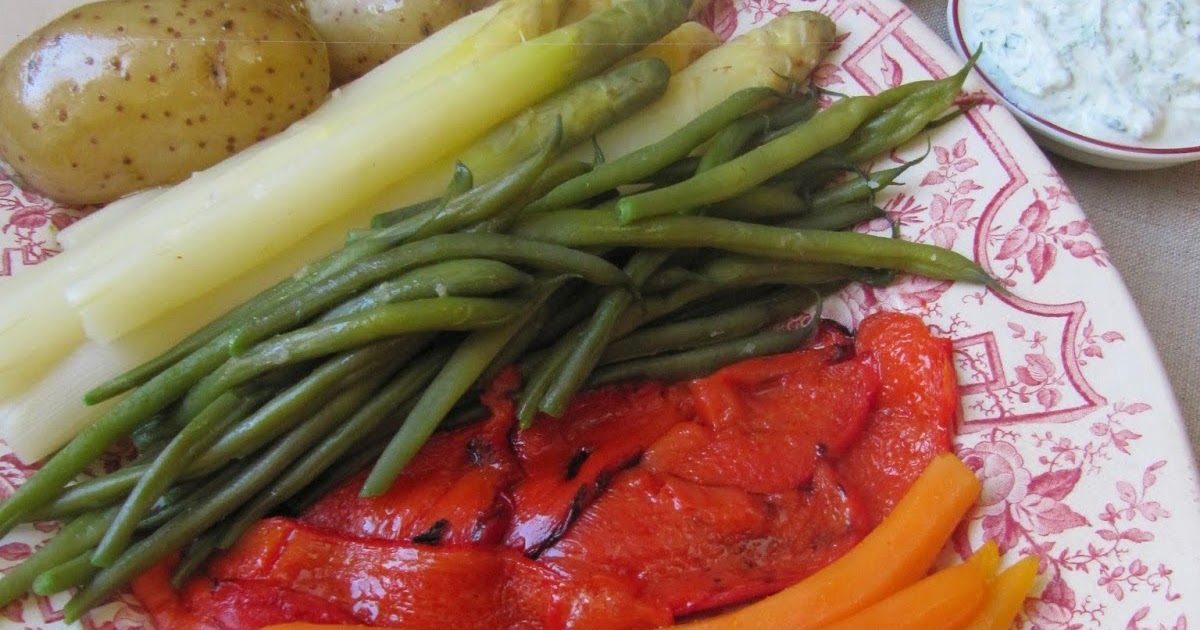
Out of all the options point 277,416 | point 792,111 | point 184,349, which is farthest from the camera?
point 792,111

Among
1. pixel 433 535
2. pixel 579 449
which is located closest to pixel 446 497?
pixel 433 535

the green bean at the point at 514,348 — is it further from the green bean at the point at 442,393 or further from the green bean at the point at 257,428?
the green bean at the point at 257,428

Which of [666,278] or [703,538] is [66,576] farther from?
[666,278]

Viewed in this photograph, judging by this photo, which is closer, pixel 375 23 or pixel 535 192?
pixel 535 192

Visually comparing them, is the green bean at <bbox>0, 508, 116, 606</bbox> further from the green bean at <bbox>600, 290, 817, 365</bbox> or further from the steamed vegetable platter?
the green bean at <bbox>600, 290, 817, 365</bbox>

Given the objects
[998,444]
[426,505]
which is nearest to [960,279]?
[998,444]

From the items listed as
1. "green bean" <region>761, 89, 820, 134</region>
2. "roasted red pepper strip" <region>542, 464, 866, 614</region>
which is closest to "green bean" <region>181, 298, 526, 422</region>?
"roasted red pepper strip" <region>542, 464, 866, 614</region>

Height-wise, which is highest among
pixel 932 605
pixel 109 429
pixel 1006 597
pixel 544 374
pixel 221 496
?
pixel 109 429

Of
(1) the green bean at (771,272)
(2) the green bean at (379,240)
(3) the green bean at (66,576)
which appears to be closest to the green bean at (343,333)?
(2) the green bean at (379,240)
